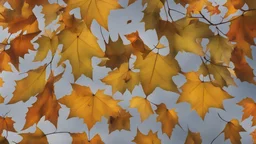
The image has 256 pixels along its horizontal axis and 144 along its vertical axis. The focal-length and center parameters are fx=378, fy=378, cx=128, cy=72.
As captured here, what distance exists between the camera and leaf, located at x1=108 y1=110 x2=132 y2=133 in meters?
1.75

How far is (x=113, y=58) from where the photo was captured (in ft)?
5.11

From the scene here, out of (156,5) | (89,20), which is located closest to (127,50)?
(156,5)

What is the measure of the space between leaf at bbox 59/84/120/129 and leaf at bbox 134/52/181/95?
10.6 inches

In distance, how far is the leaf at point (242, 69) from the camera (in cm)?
171

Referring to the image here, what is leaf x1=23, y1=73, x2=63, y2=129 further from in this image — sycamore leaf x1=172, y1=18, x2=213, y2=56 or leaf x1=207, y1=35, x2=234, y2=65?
leaf x1=207, y1=35, x2=234, y2=65

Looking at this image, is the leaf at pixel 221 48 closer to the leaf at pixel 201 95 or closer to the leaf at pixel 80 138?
the leaf at pixel 201 95

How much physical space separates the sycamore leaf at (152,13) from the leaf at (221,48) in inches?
9.8

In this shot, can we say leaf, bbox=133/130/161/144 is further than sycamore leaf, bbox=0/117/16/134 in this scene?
Yes

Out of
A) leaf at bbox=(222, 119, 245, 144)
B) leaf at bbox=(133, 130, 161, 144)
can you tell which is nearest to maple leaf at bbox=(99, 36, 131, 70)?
leaf at bbox=(133, 130, 161, 144)

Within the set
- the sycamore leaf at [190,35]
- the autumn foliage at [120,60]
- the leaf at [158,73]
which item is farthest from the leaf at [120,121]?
the sycamore leaf at [190,35]

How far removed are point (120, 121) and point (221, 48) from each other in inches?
22.4

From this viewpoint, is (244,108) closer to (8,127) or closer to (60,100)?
(60,100)

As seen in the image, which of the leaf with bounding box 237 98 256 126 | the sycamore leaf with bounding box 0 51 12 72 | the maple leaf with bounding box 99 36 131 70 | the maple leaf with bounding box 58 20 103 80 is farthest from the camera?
the leaf with bounding box 237 98 256 126

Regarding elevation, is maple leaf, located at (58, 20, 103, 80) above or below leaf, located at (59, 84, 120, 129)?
above
